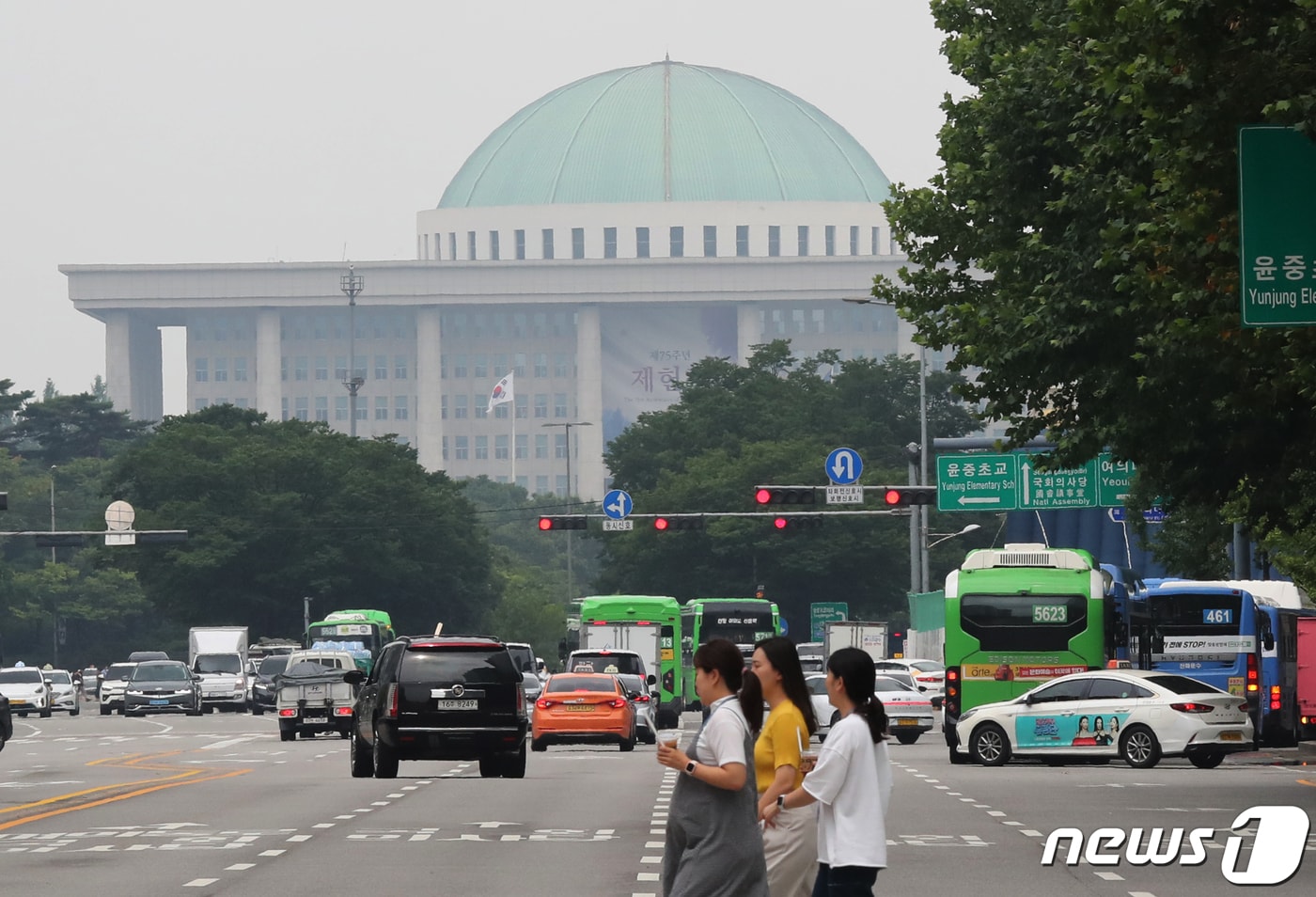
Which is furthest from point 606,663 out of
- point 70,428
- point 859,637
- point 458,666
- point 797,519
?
point 70,428

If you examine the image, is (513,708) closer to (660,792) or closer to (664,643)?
(660,792)

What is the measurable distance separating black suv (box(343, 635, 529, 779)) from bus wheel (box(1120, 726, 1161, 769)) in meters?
9.51

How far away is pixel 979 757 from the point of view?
1499 inches

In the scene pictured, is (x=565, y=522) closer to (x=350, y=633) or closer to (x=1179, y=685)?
(x=350, y=633)

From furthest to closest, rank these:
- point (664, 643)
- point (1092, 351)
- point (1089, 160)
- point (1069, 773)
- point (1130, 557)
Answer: point (1130, 557)
point (664, 643)
point (1069, 773)
point (1092, 351)
point (1089, 160)

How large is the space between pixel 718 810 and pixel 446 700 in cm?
2011

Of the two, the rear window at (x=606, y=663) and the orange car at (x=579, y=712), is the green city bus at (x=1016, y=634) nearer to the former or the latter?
the orange car at (x=579, y=712)

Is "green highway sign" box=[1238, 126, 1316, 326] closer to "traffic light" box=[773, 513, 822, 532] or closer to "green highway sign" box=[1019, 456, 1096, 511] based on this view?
"green highway sign" box=[1019, 456, 1096, 511]

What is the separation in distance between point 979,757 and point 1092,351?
1130 cm

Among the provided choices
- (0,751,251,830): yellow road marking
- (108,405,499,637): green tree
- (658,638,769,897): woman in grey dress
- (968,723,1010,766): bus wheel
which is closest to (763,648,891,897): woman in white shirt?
(658,638,769,897): woman in grey dress

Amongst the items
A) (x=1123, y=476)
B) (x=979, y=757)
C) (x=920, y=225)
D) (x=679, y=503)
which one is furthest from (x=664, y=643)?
(x=679, y=503)

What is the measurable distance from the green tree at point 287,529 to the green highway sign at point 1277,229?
89.0 metres

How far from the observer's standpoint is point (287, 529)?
108688 mm

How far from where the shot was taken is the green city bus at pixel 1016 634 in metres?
42.5
